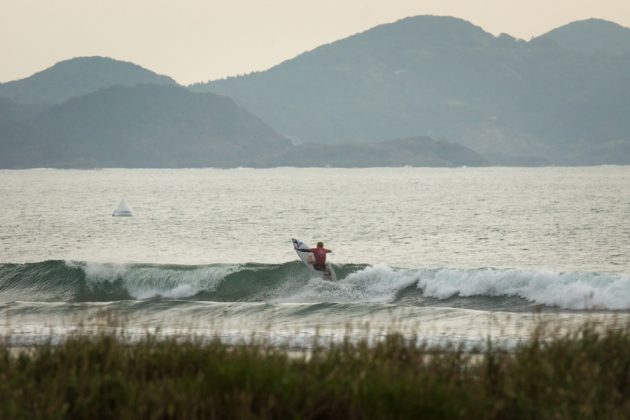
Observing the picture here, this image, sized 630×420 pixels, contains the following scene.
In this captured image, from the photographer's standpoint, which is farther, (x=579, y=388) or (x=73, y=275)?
(x=73, y=275)

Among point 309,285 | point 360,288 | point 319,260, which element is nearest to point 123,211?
point 309,285

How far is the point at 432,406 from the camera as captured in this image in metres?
8.89

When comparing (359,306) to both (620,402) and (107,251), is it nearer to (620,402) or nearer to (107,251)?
(620,402)

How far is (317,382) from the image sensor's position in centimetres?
946

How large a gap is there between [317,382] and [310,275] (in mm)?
23108

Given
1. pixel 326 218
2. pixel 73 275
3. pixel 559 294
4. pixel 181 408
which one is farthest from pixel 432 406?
pixel 326 218

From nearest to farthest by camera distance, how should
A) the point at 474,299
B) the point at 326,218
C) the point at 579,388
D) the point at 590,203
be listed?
the point at 579,388, the point at 474,299, the point at 326,218, the point at 590,203

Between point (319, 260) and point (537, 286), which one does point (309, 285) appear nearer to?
point (319, 260)

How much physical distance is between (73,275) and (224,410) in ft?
87.1

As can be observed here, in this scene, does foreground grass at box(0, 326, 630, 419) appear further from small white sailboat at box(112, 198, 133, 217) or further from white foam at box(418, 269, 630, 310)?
small white sailboat at box(112, 198, 133, 217)

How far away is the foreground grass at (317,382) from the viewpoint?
9.01 meters

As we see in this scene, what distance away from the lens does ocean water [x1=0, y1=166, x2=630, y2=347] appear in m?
21.0

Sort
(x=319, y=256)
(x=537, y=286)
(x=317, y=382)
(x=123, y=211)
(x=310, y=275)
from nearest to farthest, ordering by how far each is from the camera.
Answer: (x=317, y=382), (x=537, y=286), (x=319, y=256), (x=310, y=275), (x=123, y=211)

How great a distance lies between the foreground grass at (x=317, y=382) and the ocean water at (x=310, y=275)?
2.84 feet
